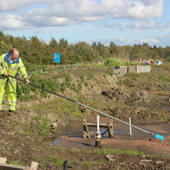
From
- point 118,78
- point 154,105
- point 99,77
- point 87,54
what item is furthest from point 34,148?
point 87,54

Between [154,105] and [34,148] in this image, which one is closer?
[34,148]

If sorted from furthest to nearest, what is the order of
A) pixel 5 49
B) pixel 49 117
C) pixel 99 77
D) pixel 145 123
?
pixel 5 49
pixel 99 77
pixel 145 123
pixel 49 117

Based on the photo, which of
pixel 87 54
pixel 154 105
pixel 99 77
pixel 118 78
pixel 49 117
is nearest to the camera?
pixel 49 117

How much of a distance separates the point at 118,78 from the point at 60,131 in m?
16.0

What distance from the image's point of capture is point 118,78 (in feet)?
84.1

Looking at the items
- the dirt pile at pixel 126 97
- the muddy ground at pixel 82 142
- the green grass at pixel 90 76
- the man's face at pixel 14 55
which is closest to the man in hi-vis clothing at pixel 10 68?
the man's face at pixel 14 55

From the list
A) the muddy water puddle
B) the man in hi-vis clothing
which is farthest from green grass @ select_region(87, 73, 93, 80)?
the man in hi-vis clothing

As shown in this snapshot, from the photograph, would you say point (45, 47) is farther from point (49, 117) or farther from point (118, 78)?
point (49, 117)

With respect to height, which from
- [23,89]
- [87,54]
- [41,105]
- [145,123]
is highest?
[87,54]

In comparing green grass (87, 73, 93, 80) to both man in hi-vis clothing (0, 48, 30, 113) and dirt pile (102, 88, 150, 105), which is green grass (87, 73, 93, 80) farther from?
man in hi-vis clothing (0, 48, 30, 113)

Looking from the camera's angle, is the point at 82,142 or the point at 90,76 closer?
the point at 82,142

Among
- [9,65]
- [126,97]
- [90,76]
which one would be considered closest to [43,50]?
[90,76]

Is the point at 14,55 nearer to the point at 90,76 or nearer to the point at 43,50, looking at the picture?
the point at 90,76

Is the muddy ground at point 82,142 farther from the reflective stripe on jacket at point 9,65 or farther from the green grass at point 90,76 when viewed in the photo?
the green grass at point 90,76
